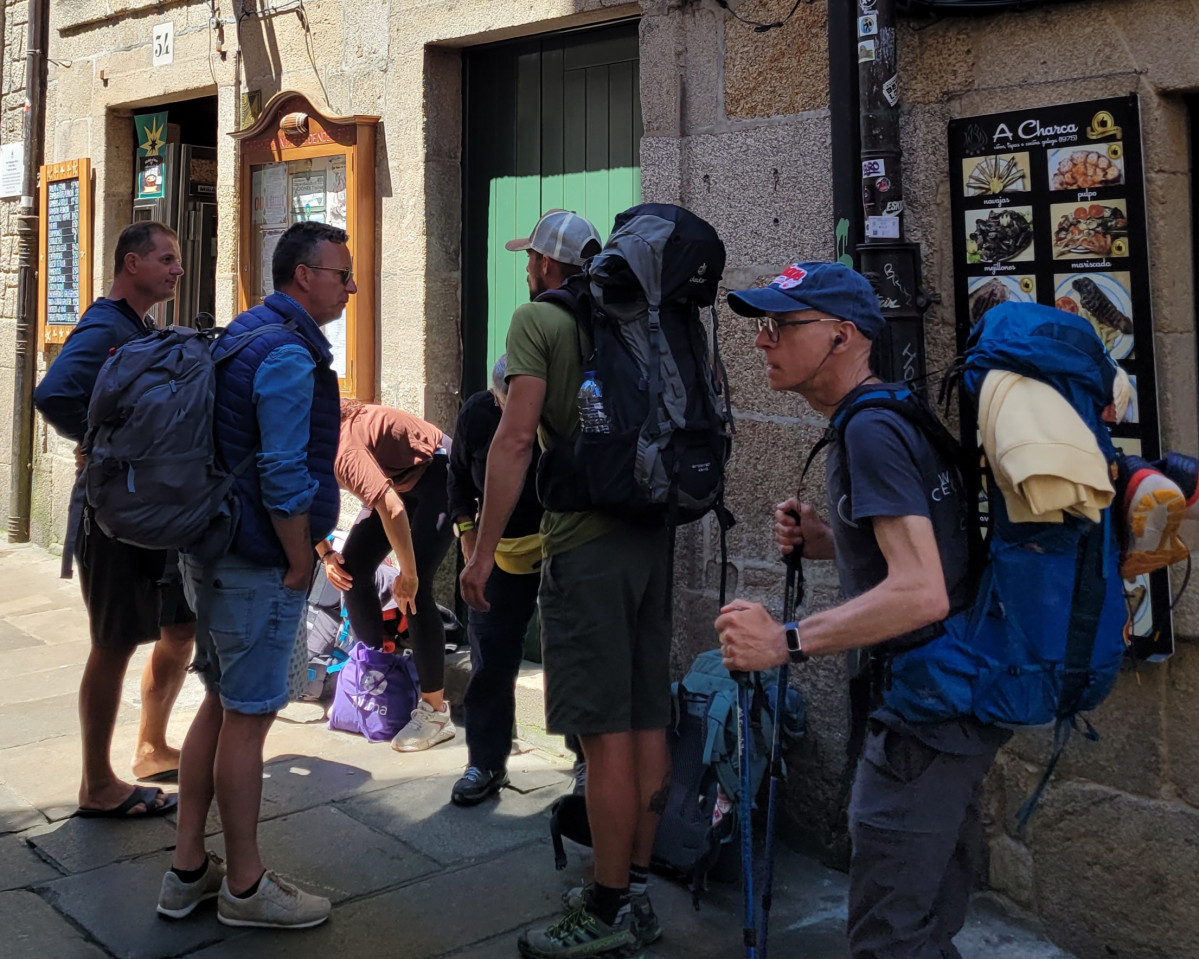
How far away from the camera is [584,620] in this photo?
11.1 feet

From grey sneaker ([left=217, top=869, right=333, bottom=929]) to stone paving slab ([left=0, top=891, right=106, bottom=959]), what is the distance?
33 cm

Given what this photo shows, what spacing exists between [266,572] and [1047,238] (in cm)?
223

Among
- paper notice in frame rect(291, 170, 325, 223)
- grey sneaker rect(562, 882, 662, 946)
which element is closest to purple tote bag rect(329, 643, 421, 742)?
grey sneaker rect(562, 882, 662, 946)

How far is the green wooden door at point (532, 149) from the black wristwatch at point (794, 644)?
9.48 feet

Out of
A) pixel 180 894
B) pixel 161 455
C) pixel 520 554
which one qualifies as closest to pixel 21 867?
pixel 180 894

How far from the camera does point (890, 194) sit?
3.69 metres

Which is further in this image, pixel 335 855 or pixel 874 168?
pixel 335 855

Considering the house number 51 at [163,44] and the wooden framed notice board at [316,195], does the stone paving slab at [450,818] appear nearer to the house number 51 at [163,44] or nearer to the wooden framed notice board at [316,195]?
the wooden framed notice board at [316,195]

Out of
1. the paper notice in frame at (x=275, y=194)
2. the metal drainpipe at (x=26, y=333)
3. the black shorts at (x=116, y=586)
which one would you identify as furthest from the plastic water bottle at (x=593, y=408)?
the metal drainpipe at (x=26, y=333)

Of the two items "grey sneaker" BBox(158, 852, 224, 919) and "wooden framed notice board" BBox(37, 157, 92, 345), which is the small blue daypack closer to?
"grey sneaker" BBox(158, 852, 224, 919)

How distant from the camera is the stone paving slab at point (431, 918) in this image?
→ 3424mm

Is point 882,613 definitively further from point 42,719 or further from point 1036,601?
point 42,719

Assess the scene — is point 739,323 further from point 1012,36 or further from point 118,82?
point 118,82

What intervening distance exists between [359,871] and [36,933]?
34.9 inches
